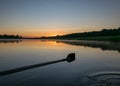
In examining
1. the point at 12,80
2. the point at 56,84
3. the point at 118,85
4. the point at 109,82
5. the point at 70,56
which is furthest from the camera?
the point at 70,56

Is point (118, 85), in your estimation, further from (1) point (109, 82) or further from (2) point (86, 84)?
(2) point (86, 84)

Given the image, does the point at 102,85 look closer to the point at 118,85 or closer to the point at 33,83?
the point at 118,85

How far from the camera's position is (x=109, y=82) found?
1104 cm

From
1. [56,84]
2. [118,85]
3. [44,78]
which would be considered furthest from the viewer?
[44,78]

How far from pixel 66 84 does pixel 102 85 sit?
2.61 m

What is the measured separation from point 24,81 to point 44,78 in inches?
70.9

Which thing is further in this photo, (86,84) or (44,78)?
(44,78)

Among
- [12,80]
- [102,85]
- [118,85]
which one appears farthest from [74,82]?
[12,80]

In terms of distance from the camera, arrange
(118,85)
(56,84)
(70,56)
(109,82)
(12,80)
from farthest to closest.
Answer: (70,56) → (12,80) → (56,84) → (109,82) → (118,85)

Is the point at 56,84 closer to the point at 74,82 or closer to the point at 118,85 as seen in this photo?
the point at 74,82

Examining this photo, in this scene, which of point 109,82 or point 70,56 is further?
point 70,56

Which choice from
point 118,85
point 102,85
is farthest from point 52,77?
point 118,85

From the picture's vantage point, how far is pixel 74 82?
12242 millimetres

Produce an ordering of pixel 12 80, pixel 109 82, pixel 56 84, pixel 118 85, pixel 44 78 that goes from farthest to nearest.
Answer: pixel 44 78 → pixel 12 80 → pixel 56 84 → pixel 109 82 → pixel 118 85
